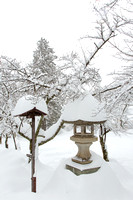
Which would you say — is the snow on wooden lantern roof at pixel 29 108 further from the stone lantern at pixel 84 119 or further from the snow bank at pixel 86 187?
the snow bank at pixel 86 187

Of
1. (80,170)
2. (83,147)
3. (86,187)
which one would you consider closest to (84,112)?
(83,147)

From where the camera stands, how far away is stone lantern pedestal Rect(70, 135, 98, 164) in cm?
435

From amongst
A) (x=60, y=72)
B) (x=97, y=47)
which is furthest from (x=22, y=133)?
(x=97, y=47)

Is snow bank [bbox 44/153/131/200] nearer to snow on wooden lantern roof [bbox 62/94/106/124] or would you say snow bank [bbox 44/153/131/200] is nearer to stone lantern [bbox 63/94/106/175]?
stone lantern [bbox 63/94/106/175]

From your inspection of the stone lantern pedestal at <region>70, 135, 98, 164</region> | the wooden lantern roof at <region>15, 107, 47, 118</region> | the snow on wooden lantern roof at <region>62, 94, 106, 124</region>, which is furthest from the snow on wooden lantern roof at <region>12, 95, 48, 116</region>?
the stone lantern pedestal at <region>70, 135, 98, 164</region>

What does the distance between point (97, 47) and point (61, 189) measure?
4029 millimetres

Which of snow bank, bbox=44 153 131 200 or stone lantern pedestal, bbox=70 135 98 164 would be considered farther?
stone lantern pedestal, bbox=70 135 98 164

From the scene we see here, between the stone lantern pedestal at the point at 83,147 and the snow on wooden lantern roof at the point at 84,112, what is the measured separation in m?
0.56

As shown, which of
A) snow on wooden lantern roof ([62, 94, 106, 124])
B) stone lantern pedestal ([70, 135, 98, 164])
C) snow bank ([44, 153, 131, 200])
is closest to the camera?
snow bank ([44, 153, 131, 200])

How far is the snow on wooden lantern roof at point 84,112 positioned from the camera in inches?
157

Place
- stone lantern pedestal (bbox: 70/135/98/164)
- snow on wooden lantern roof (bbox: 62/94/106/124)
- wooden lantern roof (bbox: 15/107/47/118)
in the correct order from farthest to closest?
stone lantern pedestal (bbox: 70/135/98/164)
wooden lantern roof (bbox: 15/107/47/118)
snow on wooden lantern roof (bbox: 62/94/106/124)

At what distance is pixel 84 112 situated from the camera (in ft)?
13.3

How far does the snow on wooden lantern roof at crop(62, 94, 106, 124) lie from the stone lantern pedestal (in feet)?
1.83

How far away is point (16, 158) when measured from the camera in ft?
19.3
